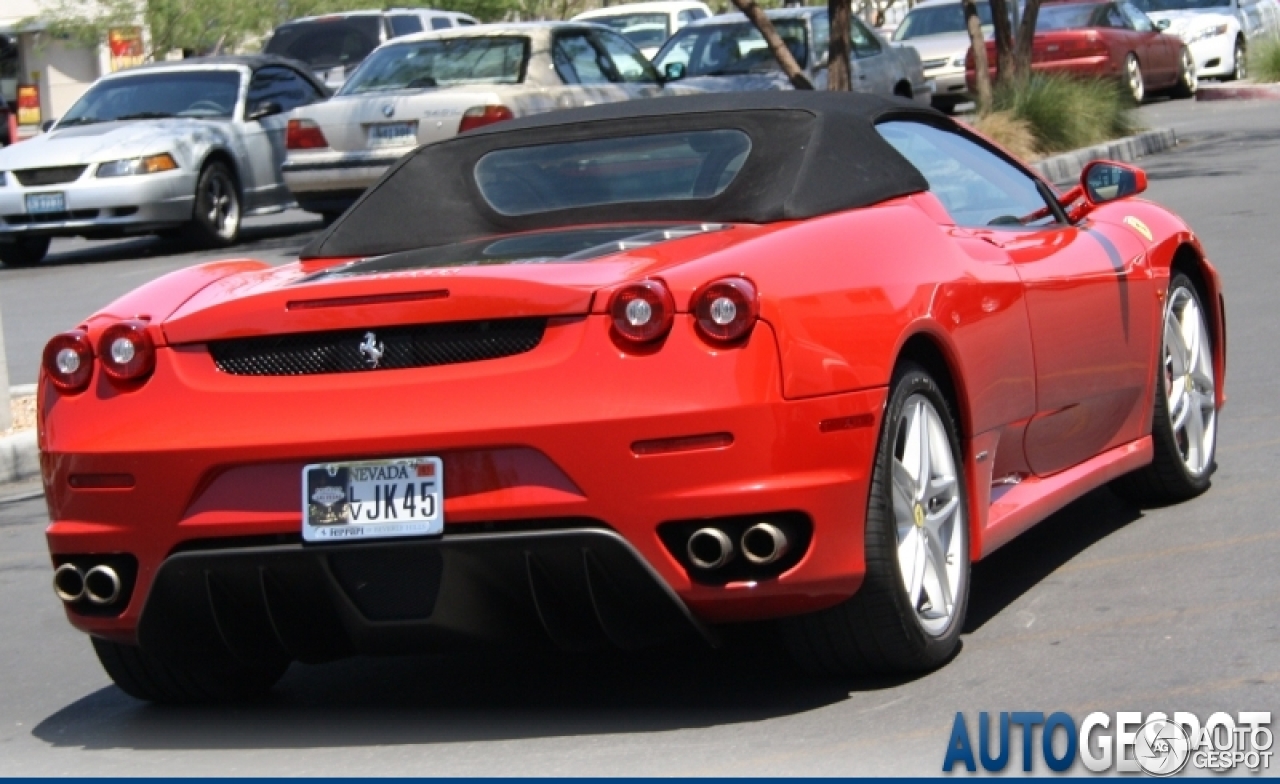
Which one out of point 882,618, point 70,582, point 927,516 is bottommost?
point 882,618

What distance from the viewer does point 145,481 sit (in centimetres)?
484

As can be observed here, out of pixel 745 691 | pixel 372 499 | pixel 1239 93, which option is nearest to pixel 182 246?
pixel 745 691

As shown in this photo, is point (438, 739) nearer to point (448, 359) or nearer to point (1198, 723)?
point (448, 359)

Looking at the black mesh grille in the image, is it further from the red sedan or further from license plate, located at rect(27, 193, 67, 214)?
the red sedan

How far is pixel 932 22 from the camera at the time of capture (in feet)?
104

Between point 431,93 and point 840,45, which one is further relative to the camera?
point 840,45

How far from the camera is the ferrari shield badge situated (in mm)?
6824

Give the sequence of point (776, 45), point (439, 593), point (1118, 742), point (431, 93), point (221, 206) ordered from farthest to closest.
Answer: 1. point (221, 206)
2. point (776, 45)
3. point (431, 93)
4. point (439, 593)
5. point (1118, 742)

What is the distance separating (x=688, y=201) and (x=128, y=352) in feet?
4.79

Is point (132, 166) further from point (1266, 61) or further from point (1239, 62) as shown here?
point (1239, 62)

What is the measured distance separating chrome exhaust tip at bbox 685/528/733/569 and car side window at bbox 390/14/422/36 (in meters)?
22.5

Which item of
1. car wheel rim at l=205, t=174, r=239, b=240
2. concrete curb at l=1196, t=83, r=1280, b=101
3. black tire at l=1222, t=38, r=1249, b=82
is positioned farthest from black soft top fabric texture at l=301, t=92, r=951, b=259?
black tire at l=1222, t=38, r=1249, b=82

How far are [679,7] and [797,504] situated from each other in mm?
31882

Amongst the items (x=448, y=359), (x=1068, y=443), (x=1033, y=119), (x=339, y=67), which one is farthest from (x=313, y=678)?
(x=339, y=67)
